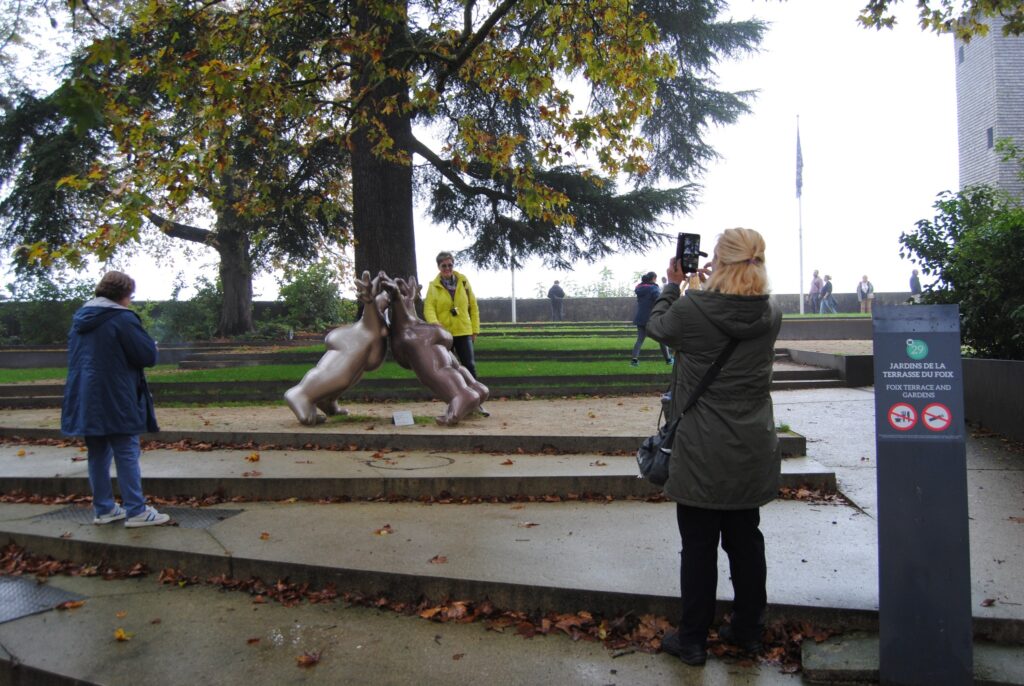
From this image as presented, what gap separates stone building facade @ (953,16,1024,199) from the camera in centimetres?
2912

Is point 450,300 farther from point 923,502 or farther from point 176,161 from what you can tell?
point 923,502

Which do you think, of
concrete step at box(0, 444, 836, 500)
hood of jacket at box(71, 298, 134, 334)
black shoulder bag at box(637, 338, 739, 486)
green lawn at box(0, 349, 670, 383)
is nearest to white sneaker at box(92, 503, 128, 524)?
concrete step at box(0, 444, 836, 500)

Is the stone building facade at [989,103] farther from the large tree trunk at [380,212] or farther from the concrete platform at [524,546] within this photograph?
the concrete platform at [524,546]

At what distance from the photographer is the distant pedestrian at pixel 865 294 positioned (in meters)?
31.9

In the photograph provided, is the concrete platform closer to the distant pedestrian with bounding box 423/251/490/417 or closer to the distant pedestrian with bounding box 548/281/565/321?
the distant pedestrian with bounding box 423/251/490/417

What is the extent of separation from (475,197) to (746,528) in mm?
14256

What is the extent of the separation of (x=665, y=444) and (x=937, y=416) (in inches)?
46.1

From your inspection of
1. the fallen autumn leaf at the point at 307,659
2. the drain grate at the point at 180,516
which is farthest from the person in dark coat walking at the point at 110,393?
the fallen autumn leaf at the point at 307,659

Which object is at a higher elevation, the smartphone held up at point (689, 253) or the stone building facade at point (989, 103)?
the stone building facade at point (989, 103)

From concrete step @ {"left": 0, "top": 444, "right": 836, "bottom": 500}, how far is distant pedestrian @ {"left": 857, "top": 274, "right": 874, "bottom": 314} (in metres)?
27.8

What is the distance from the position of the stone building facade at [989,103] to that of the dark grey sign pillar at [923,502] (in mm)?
29276

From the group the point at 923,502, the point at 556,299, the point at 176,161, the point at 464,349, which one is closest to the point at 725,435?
the point at 923,502

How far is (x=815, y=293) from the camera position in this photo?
34719 millimetres

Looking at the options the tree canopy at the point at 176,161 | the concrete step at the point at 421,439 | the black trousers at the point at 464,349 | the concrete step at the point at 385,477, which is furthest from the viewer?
the black trousers at the point at 464,349
